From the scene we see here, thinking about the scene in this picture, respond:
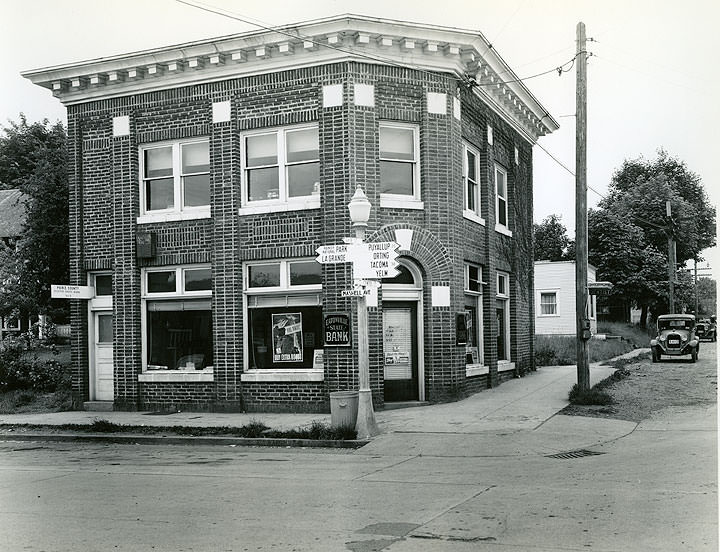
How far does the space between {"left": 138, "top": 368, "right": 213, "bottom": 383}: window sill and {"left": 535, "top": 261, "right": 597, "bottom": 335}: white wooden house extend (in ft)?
91.3

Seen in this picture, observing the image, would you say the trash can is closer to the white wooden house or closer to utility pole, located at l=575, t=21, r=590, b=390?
utility pole, located at l=575, t=21, r=590, b=390

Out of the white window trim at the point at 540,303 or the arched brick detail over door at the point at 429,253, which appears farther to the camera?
the white window trim at the point at 540,303

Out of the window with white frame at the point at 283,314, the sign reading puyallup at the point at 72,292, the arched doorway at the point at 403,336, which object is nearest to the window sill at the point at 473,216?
the arched doorway at the point at 403,336

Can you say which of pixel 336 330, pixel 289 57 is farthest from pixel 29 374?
pixel 289 57

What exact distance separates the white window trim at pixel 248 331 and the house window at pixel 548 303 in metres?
28.3

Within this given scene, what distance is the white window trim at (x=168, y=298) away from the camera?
18469 mm

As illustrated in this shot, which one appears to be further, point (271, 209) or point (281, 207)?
point (271, 209)

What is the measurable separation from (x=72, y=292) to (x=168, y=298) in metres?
2.35

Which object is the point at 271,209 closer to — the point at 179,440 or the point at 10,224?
the point at 179,440

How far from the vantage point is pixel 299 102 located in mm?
17578

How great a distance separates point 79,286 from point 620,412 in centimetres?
1297

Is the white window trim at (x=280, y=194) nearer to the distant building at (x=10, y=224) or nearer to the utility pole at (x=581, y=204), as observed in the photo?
the utility pole at (x=581, y=204)

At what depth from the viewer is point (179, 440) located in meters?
14.6

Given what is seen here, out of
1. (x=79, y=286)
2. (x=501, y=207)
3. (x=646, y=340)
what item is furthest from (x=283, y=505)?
(x=646, y=340)
